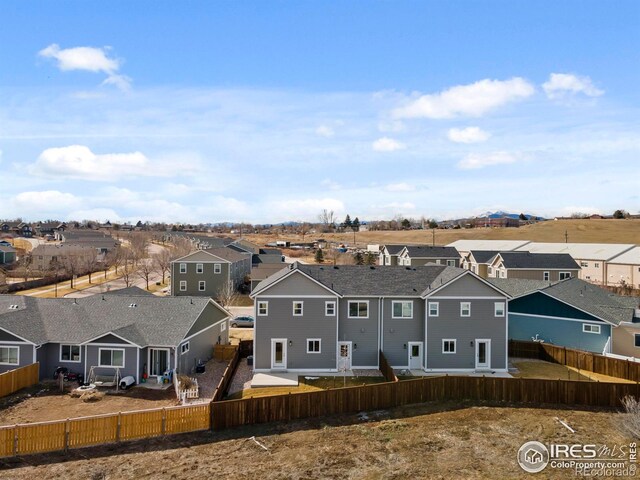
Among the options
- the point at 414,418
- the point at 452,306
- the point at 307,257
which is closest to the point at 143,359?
the point at 414,418

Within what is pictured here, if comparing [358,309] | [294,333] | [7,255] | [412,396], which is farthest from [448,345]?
[7,255]

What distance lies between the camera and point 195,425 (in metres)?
21.0

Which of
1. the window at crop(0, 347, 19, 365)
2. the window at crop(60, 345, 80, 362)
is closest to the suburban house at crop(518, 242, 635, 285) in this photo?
the window at crop(60, 345, 80, 362)

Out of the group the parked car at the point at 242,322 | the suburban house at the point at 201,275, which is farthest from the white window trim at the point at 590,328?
the suburban house at the point at 201,275

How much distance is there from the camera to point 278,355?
3053 centimetres

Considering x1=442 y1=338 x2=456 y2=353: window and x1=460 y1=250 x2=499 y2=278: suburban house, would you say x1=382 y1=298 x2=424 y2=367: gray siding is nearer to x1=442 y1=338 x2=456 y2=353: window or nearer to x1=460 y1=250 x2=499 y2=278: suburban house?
x1=442 y1=338 x2=456 y2=353: window

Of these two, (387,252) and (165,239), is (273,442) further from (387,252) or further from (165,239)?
(165,239)

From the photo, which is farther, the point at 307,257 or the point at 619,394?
the point at 307,257

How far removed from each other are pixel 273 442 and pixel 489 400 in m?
12.7

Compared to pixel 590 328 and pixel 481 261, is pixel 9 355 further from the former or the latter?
pixel 481 261

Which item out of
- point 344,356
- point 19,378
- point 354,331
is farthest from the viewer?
point 354,331

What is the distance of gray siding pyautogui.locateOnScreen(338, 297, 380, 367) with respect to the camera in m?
30.9

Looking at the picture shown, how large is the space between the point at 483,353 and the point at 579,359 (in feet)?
23.6

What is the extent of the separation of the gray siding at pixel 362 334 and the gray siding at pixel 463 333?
12.3 feet
